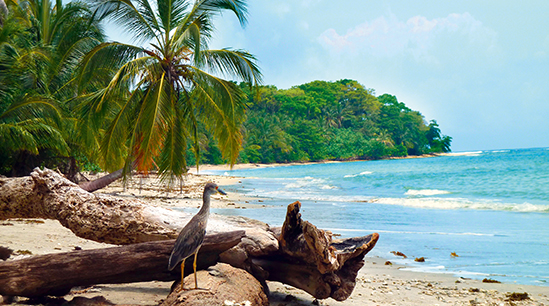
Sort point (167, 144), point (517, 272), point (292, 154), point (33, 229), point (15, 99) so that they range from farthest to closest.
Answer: point (292, 154)
point (15, 99)
point (167, 144)
point (33, 229)
point (517, 272)

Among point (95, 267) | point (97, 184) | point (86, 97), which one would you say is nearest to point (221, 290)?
point (95, 267)

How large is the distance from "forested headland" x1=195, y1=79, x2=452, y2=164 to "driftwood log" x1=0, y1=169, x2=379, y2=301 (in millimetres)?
57876

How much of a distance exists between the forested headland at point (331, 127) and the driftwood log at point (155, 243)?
57.9 m

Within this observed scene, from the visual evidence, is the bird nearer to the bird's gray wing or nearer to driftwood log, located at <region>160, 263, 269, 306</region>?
the bird's gray wing

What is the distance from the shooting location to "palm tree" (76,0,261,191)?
33.8 feet

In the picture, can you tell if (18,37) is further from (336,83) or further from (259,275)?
(336,83)

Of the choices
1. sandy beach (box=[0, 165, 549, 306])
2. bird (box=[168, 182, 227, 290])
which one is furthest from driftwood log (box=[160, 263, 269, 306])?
sandy beach (box=[0, 165, 549, 306])

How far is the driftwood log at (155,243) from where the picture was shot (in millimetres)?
4000

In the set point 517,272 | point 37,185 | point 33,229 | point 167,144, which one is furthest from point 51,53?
point 517,272

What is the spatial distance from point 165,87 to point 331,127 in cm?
7015

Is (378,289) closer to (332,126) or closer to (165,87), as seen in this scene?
(165,87)

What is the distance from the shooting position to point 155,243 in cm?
417

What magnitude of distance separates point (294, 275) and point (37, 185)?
3846 mm

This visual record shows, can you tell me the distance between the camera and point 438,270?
6.62 meters
